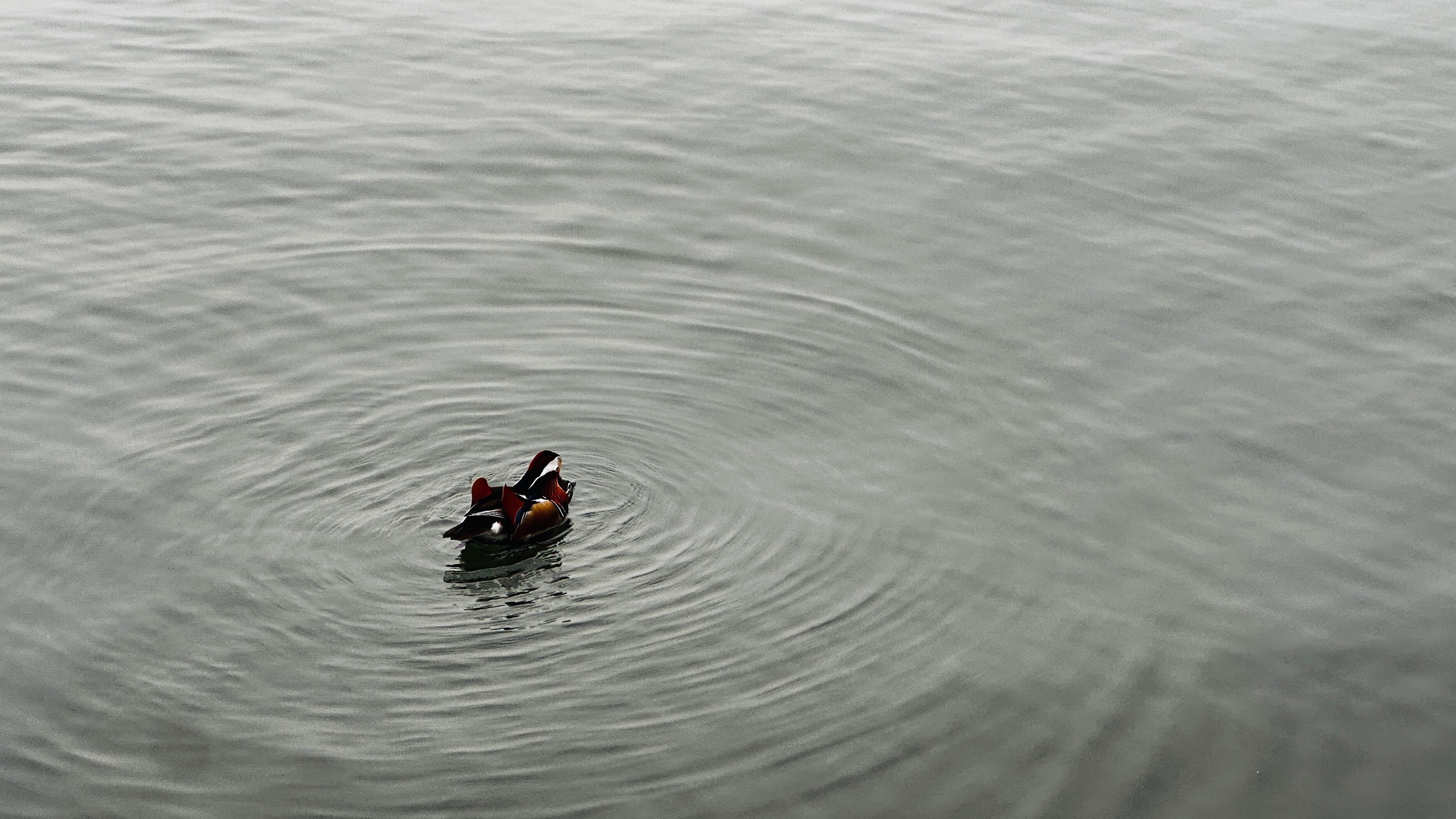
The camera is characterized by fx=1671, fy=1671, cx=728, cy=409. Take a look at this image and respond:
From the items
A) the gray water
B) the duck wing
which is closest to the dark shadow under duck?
the duck wing

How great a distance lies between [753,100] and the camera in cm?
A: 2028

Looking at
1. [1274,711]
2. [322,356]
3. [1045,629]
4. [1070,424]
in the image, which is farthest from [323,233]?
[1274,711]

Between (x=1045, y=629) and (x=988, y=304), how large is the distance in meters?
5.26

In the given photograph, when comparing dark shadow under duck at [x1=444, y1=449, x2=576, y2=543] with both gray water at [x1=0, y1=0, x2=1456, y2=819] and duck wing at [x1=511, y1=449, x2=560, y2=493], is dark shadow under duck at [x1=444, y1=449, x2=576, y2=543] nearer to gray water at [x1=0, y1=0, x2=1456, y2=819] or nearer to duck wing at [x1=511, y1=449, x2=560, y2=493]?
duck wing at [x1=511, y1=449, x2=560, y2=493]

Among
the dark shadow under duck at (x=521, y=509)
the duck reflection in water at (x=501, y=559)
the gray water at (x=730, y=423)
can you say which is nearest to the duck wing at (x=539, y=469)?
the dark shadow under duck at (x=521, y=509)

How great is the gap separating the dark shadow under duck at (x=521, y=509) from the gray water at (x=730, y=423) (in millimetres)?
223

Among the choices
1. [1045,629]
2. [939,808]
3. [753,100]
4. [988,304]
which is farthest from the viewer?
[753,100]

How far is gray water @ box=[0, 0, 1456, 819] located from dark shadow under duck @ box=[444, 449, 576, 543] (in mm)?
223

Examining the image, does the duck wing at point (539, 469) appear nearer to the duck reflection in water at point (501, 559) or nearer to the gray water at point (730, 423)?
the duck reflection in water at point (501, 559)

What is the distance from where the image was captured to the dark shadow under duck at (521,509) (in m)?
11.1

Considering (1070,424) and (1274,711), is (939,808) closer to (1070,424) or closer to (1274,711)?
(1274,711)

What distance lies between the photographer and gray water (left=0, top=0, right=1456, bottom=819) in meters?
9.60

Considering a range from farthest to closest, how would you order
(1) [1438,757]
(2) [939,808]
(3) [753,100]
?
(3) [753,100], (1) [1438,757], (2) [939,808]

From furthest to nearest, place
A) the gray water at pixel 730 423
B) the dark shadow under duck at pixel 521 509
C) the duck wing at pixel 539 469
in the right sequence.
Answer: the duck wing at pixel 539 469
the dark shadow under duck at pixel 521 509
the gray water at pixel 730 423
